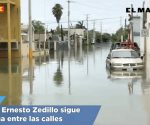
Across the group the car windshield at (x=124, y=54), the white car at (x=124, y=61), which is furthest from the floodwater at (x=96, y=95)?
the car windshield at (x=124, y=54)

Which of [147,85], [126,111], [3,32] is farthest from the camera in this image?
[3,32]

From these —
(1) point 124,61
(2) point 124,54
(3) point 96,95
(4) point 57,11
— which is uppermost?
(4) point 57,11

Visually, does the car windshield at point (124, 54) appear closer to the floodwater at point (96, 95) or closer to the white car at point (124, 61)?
the white car at point (124, 61)

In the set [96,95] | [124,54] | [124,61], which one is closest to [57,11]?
[124,54]

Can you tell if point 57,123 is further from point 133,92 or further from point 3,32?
point 3,32

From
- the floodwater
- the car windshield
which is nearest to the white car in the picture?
the car windshield

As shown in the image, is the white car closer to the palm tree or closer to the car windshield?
the car windshield

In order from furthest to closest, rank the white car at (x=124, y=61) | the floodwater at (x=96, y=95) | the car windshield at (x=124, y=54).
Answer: the car windshield at (x=124, y=54) → the white car at (x=124, y=61) → the floodwater at (x=96, y=95)

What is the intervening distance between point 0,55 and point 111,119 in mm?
37107

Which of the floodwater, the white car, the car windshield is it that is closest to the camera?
the floodwater

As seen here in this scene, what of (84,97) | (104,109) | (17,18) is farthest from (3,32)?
(104,109)

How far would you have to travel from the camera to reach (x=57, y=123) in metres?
7.09

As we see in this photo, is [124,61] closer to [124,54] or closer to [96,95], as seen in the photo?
[124,54]

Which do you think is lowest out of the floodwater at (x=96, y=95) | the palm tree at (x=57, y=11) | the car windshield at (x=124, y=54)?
the floodwater at (x=96, y=95)
